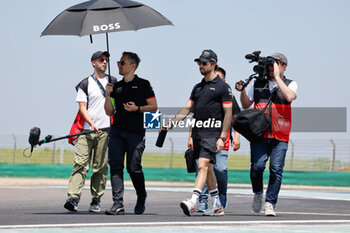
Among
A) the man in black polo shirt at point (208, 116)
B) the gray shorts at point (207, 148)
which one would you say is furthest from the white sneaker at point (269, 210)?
the gray shorts at point (207, 148)

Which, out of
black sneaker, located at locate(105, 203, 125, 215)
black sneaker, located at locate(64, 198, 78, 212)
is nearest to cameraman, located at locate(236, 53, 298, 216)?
black sneaker, located at locate(105, 203, 125, 215)

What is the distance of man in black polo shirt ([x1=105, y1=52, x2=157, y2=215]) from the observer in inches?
378

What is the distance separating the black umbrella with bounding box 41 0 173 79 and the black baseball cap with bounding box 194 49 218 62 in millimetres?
686

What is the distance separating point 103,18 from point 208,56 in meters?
1.36

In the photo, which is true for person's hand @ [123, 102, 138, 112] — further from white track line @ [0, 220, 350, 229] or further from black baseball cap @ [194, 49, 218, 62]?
white track line @ [0, 220, 350, 229]

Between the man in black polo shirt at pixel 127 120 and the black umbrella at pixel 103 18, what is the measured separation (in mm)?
509

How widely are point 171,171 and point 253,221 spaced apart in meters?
18.7

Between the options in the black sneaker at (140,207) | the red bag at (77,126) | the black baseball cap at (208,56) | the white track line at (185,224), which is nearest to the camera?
the white track line at (185,224)

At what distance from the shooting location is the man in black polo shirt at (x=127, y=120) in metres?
9.60

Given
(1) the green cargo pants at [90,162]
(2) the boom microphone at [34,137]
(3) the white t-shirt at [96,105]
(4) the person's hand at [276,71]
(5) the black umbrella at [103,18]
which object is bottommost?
(1) the green cargo pants at [90,162]

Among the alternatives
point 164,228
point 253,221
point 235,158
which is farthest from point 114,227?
point 235,158

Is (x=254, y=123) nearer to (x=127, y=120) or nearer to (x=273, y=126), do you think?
(x=273, y=126)

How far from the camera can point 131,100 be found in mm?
9609

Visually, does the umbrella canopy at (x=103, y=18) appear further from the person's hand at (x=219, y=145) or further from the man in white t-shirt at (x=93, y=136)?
the person's hand at (x=219, y=145)
